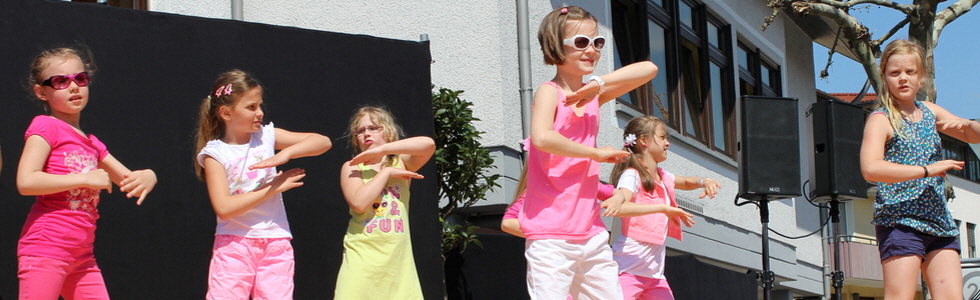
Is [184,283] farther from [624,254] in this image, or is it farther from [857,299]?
[857,299]

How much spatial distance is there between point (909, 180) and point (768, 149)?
14.7 ft

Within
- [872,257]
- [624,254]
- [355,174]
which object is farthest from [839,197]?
[872,257]

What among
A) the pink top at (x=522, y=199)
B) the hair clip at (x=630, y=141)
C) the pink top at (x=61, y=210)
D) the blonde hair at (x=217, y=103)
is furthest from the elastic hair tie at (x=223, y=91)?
the hair clip at (x=630, y=141)

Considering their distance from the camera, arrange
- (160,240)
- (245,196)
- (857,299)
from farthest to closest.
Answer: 1. (857,299)
2. (160,240)
3. (245,196)

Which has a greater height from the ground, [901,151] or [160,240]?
[901,151]

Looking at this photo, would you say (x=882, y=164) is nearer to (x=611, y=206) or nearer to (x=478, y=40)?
(x=611, y=206)

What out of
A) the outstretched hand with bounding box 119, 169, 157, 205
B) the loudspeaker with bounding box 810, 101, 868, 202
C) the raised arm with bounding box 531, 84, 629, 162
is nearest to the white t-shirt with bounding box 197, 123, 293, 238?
the outstretched hand with bounding box 119, 169, 157, 205

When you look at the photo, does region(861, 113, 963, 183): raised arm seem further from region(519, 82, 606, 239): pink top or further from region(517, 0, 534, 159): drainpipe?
region(517, 0, 534, 159): drainpipe

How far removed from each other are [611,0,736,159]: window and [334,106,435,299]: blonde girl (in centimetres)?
539

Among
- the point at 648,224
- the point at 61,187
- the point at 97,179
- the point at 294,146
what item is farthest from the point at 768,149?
the point at 61,187

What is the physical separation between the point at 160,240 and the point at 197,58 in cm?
93

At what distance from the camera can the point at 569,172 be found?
391 centimetres

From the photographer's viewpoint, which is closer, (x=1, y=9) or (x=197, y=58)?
(x=1, y=9)

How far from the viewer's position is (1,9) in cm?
426
